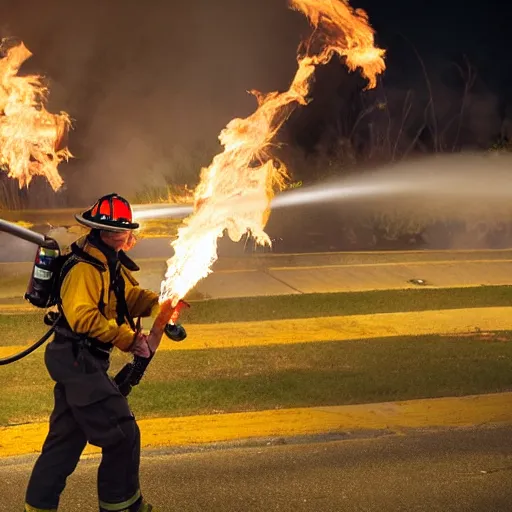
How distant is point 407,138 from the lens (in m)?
32.4

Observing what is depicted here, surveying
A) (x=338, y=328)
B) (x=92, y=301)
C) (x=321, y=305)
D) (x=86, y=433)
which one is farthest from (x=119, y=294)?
(x=321, y=305)

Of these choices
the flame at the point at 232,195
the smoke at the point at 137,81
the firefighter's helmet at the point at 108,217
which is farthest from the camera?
the smoke at the point at 137,81

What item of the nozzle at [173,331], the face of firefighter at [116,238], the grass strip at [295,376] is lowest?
the grass strip at [295,376]

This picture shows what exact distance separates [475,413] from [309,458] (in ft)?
5.75

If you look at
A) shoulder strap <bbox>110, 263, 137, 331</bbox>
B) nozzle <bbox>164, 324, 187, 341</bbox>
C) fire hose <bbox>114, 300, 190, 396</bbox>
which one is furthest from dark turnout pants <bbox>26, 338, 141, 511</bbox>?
nozzle <bbox>164, 324, 187, 341</bbox>

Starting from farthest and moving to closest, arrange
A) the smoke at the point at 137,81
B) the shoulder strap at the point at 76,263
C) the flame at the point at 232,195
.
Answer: the smoke at the point at 137,81, the flame at the point at 232,195, the shoulder strap at the point at 76,263

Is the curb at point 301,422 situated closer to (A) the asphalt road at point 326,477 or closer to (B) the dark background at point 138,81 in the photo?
(A) the asphalt road at point 326,477

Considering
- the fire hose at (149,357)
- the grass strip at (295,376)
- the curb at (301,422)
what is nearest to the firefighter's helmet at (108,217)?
the fire hose at (149,357)

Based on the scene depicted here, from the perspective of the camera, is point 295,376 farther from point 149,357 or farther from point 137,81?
point 137,81

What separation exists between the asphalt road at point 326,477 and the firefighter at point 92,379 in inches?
21.0

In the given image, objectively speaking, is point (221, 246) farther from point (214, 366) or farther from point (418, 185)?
point (418, 185)

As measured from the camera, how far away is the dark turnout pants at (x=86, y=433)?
4137 mm

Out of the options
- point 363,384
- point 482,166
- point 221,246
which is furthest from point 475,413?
point 482,166

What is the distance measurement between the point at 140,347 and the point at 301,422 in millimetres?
2373
